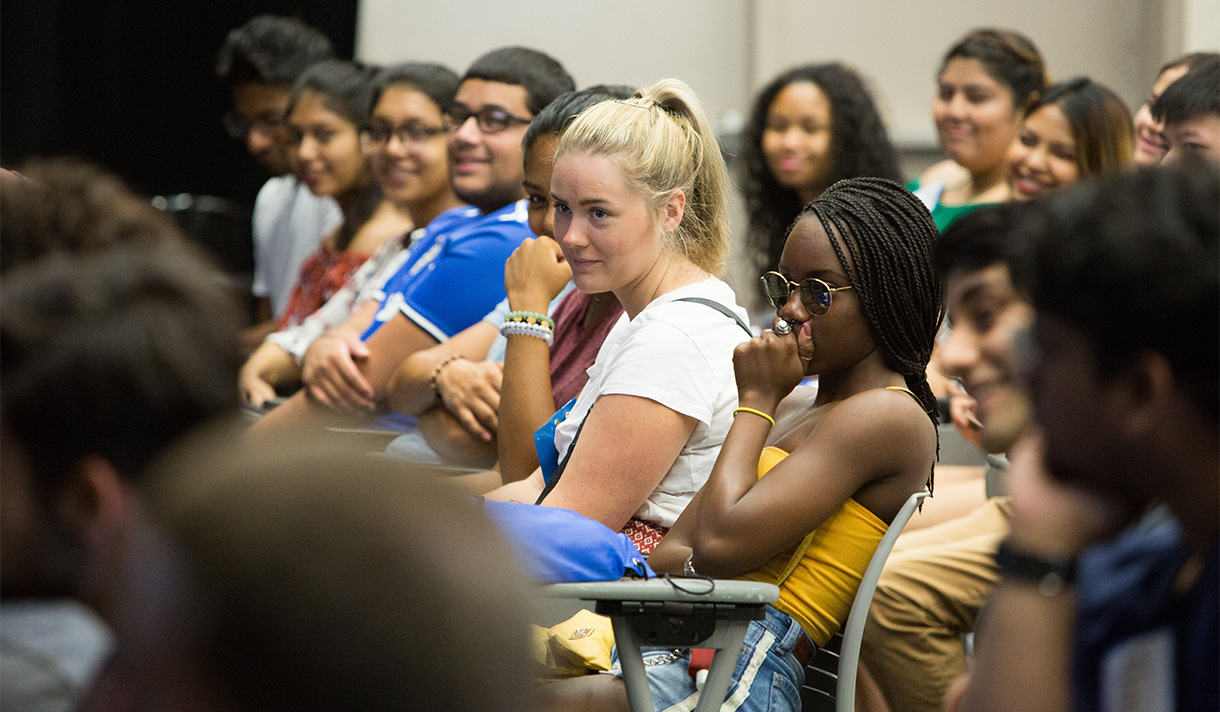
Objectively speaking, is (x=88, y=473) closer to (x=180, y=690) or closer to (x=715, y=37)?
(x=180, y=690)

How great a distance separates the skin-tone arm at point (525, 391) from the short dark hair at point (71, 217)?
4.24 feet

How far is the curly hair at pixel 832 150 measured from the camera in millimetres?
4441

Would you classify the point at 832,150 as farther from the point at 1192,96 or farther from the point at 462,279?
the point at 462,279

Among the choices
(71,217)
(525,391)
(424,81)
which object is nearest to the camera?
(71,217)

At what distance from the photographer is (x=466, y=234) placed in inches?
133

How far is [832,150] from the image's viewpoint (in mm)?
4461

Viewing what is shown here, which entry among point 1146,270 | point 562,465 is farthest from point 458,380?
point 1146,270

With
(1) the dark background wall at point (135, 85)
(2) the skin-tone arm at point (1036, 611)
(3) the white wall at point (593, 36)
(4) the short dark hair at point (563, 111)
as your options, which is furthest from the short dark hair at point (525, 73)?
(1) the dark background wall at point (135, 85)

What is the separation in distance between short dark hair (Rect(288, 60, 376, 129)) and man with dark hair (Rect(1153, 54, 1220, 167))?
264cm

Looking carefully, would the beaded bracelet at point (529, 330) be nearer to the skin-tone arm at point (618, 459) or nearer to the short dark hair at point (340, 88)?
the skin-tone arm at point (618, 459)

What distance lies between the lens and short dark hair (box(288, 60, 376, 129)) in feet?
14.9

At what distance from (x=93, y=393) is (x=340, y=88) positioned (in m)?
3.83

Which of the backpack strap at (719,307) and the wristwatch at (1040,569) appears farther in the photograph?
the backpack strap at (719,307)

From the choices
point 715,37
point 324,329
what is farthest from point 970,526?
point 715,37
